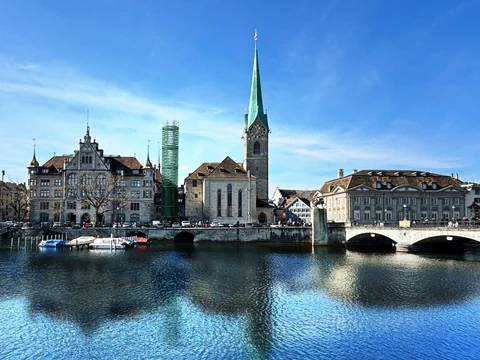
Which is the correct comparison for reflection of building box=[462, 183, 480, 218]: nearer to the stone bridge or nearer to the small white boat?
the stone bridge

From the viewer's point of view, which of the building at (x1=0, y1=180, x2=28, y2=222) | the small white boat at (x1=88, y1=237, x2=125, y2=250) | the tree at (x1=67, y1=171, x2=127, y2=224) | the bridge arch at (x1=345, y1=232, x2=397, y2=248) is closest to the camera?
the small white boat at (x1=88, y1=237, x2=125, y2=250)

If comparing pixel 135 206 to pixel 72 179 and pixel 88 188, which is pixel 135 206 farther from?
pixel 72 179

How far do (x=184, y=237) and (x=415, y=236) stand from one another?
42.0m

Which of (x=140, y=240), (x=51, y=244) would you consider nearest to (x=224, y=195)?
(x=140, y=240)

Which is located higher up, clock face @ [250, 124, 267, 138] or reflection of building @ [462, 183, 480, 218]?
clock face @ [250, 124, 267, 138]

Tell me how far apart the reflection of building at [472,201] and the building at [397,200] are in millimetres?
4734

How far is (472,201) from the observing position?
9681 cm

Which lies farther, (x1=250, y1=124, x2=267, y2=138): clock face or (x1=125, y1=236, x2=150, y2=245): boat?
(x1=250, y1=124, x2=267, y2=138): clock face

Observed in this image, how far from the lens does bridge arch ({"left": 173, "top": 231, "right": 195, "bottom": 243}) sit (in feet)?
261

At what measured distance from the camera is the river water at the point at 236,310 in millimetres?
21328

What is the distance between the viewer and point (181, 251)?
6322cm

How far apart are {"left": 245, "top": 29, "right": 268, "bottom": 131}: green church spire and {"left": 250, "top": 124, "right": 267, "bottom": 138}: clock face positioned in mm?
1274

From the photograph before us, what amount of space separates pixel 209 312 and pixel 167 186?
2800 inches

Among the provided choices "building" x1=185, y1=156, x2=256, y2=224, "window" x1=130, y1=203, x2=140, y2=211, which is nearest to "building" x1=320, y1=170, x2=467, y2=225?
"building" x1=185, y1=156, x2=256, y2=224
